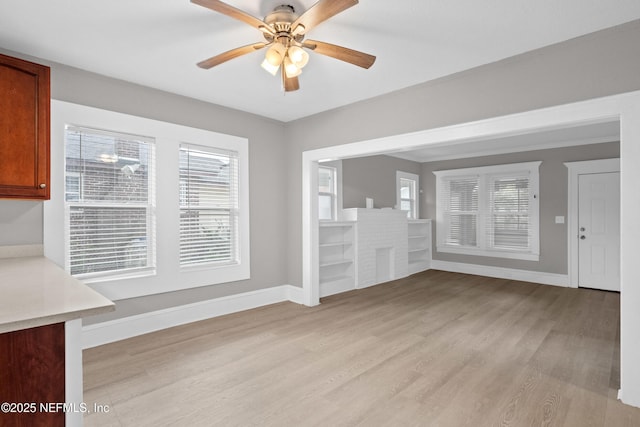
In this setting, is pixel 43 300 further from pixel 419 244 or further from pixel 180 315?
pixel 419 244

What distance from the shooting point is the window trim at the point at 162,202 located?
Answer: 293 centimetres

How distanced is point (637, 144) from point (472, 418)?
2.08 m

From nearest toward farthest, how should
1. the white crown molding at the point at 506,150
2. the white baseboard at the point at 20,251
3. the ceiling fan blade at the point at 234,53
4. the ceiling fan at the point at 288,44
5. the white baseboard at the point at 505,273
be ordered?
the ceiling fan at the point at 288,44, the ceiling fan blade at the point at 234,53, the white baseboard at the point at 20,251, the white crown molding at the point at 506,150, the white baseboard at the point at 505,273

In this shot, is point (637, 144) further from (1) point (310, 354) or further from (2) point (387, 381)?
(1) point (310, 354)

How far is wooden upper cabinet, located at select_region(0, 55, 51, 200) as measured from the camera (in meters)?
2.37

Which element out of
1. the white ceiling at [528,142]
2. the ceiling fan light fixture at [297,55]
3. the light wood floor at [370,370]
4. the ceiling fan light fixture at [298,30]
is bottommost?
the light wood floor at [370,370]

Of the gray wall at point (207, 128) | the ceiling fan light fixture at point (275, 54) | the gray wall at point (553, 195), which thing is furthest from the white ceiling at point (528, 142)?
the ceiling fan light fixture at point (275, 54)

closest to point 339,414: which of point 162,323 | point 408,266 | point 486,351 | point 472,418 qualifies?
point 472,418

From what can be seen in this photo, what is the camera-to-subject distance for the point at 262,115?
4508 mm

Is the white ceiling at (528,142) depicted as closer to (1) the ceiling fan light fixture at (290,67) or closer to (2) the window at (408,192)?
(2) the window at (408,192)

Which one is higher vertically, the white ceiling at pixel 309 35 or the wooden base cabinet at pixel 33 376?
the white ceiling at pixel 309 35

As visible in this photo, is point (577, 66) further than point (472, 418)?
Result: Yes

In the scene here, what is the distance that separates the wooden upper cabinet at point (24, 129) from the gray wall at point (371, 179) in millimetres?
4209

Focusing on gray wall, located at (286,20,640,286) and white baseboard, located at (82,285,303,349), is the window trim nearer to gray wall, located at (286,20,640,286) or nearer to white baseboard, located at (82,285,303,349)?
white baseboard, located at (82,285,303,349)
